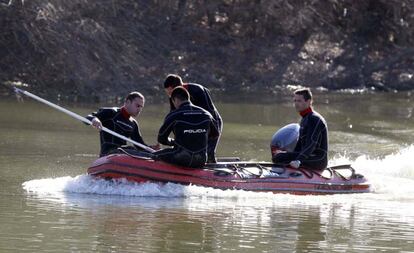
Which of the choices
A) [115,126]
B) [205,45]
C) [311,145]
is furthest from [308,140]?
[205,45]

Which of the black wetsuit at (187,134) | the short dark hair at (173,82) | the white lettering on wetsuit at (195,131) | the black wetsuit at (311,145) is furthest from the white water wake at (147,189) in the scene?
the short dark hair at (173,82)

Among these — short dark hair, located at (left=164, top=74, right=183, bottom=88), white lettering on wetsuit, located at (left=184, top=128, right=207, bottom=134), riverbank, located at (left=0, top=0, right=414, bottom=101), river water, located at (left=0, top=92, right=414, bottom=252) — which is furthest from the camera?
riverbank, located at (left=0, top=0, right=414, bottom=101)

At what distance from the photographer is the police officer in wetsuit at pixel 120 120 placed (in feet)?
45.6

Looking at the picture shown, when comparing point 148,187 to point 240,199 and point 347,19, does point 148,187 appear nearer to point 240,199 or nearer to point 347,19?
point 240,199

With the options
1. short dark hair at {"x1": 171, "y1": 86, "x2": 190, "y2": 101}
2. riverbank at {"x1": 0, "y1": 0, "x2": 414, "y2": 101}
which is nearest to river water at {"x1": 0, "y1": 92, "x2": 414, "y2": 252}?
short dark hair at {"x1": 171, "y1": 86, "x2": 190, "y2": 101}

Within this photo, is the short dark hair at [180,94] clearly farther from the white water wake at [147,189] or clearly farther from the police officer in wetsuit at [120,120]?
the white water wake at [147,189]

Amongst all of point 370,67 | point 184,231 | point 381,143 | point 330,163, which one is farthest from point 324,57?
point 184,231

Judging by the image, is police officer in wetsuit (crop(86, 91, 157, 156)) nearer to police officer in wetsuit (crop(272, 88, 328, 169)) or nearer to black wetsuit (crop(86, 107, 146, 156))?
black wetsuit (crop(86, 107, 146, 156))

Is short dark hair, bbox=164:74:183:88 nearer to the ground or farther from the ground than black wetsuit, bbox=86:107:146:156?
farther from the ground

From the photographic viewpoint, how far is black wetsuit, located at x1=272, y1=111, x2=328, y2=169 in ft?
47.3

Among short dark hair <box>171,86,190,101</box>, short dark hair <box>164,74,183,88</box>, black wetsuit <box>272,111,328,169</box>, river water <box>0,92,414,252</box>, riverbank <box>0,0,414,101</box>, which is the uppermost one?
riverbank <box>0,0,414,101</box>

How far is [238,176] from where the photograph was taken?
13945mm

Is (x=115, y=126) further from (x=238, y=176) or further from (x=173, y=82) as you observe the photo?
(x=238, y=176)

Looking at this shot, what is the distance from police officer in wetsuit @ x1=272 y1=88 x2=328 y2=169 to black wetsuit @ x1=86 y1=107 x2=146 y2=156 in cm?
202
